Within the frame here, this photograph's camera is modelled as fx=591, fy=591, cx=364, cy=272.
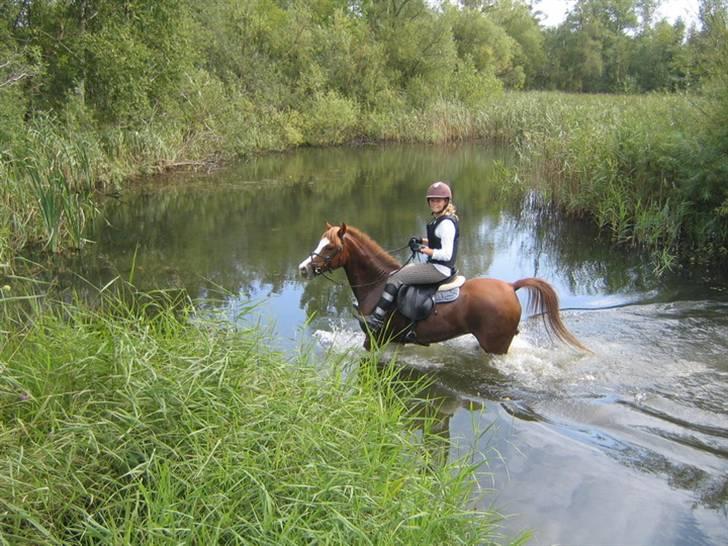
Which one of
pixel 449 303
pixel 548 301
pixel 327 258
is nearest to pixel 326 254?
pixel 327 258

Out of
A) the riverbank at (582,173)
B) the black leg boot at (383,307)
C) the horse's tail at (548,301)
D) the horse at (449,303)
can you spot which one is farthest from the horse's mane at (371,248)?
the riverbank at (582,173)

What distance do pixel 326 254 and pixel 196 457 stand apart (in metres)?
3.93

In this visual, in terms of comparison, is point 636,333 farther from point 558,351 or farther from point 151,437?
point 151,437

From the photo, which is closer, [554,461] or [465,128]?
[554,461]

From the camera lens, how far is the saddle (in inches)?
274

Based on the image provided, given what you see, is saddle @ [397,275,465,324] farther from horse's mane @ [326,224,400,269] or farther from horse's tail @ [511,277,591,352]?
horse's tail @ [511,277,591,352]

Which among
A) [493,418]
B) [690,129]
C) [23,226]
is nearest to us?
[493,418]

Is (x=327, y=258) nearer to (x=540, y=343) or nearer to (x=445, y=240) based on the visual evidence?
(x=445, y=240)

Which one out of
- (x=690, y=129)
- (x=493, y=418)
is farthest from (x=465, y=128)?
(x=493, y=418)

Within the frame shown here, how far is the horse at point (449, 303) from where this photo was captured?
6789 mm

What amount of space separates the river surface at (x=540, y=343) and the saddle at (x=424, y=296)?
0.78 metres

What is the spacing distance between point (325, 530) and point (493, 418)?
327 cm

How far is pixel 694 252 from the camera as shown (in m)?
11.3

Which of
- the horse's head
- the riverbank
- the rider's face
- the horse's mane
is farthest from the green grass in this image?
the riverbank
